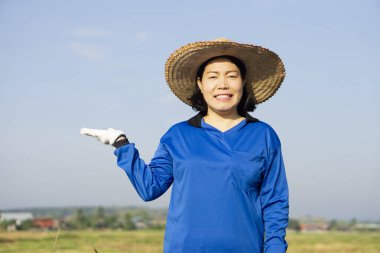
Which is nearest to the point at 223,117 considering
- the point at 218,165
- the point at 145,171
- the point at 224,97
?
the point at 224,97

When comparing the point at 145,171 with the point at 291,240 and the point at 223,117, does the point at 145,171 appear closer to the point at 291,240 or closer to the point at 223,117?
the point at 223,117

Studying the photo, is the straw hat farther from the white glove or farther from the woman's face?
the white glove

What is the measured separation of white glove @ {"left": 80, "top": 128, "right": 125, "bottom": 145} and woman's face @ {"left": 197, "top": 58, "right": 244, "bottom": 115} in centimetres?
52

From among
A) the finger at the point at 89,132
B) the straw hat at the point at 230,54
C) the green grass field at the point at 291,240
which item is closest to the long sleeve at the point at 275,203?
the straw hat at the point at 230,54

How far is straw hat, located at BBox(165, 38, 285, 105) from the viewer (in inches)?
130

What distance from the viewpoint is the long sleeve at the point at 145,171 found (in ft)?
10.8

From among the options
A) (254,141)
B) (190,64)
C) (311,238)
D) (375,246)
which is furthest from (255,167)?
(311,238)

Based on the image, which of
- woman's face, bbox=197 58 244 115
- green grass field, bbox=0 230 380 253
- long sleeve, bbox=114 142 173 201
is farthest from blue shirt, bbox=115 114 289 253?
green grass field, bbox=0 230 380 253

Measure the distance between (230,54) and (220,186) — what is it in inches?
30.3

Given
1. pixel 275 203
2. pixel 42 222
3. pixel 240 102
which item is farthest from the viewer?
pixel 42 222

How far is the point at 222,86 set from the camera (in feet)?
10.5

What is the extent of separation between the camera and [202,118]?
3.37 meters

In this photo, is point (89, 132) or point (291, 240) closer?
point (89, 132)

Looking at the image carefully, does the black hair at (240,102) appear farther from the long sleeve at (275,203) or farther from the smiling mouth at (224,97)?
the long sleeve at (275,203)
